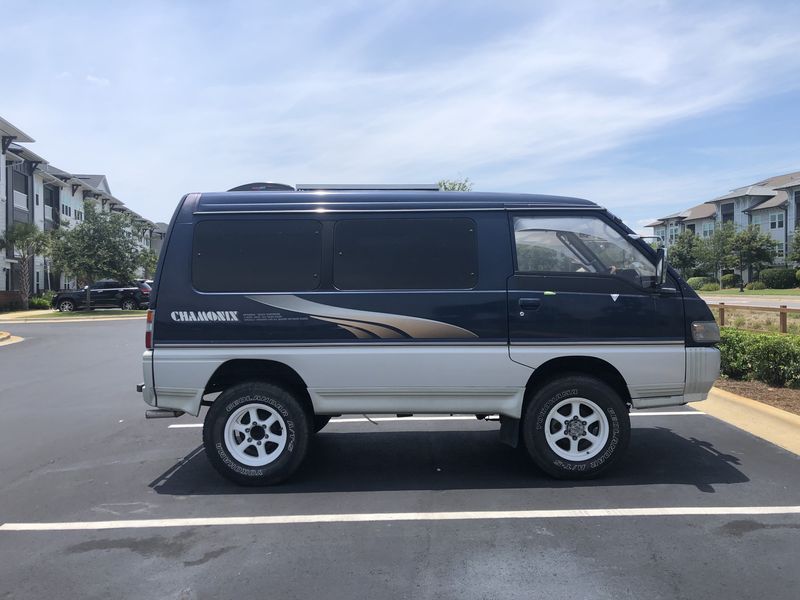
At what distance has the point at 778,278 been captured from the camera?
57312 mm

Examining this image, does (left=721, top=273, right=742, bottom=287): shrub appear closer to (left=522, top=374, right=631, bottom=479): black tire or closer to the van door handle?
(left=522, top=374, right=631, bottom=479): black tire

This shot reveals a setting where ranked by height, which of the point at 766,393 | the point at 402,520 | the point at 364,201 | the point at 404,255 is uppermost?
the point at 364,201

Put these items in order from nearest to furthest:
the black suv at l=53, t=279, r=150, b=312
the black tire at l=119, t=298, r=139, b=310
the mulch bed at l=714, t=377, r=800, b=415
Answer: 1. the mulch bed at l=714, t=377, r=800, b=415
2. the black suv at l=53, t=279, r=150, b=312
3. the black tire at l=119, t=298, r=139, b=310

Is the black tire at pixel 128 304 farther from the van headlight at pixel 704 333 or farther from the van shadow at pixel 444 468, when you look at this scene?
the van headlight at pixel 704 333

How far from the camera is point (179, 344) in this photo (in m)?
5.51

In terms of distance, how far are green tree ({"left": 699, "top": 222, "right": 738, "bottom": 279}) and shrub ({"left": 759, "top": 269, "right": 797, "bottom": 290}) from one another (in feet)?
14.7

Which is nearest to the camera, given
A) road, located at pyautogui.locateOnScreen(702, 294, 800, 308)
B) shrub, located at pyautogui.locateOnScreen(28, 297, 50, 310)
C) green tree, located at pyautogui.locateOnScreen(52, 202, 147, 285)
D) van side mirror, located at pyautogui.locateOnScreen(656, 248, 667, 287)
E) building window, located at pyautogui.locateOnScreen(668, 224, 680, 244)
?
van side mirror, located at pyautogui.locateOnScreen(656, 248, 667, 287)

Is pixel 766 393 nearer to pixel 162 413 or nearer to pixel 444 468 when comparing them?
pixel 444 468

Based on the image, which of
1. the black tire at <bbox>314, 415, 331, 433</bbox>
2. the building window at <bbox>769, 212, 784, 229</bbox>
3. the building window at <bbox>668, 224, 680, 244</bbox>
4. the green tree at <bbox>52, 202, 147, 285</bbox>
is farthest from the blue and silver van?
the building window at <bbox>668, 224, 680, 244</bbox>

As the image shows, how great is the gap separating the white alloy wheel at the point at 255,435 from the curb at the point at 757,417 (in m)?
4.82

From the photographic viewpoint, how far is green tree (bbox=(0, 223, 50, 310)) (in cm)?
3697

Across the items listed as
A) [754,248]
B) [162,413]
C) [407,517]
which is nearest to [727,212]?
[754,248]

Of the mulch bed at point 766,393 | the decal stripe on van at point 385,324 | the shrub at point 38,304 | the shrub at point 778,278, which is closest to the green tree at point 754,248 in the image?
the shrub at point 778,278

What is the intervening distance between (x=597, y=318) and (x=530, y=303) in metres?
0.57
